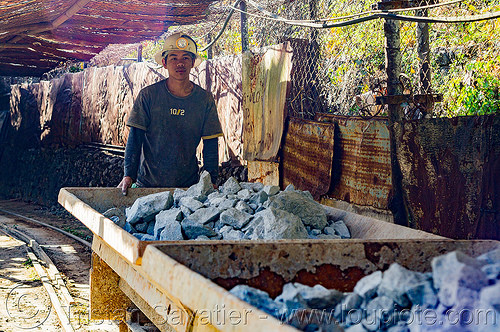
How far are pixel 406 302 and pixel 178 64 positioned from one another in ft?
12.8

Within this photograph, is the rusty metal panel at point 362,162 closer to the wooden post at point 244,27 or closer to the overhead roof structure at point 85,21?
the wooden post at point 244,27

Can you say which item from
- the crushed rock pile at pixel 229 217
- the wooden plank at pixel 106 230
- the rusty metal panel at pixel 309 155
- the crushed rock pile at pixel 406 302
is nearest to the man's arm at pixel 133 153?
the wooden plank at pixel 106 230

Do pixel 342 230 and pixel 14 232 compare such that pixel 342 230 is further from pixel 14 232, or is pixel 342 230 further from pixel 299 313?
pixel 14 232

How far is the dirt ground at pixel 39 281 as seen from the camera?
5.12m

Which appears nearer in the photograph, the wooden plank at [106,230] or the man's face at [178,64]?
the wooden plank at [106,230]

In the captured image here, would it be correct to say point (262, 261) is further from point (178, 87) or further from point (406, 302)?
point (178, 87)

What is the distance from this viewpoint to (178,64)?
5.18m

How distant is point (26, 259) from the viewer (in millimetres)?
7637

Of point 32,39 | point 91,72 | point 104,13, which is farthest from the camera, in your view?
point 91,72

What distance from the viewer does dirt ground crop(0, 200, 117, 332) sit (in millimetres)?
5121

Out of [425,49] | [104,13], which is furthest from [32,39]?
[425,49]

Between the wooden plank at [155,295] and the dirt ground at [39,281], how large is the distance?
201cm

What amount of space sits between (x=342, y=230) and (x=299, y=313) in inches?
65.4

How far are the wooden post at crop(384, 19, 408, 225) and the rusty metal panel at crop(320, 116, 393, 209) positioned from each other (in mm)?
118
